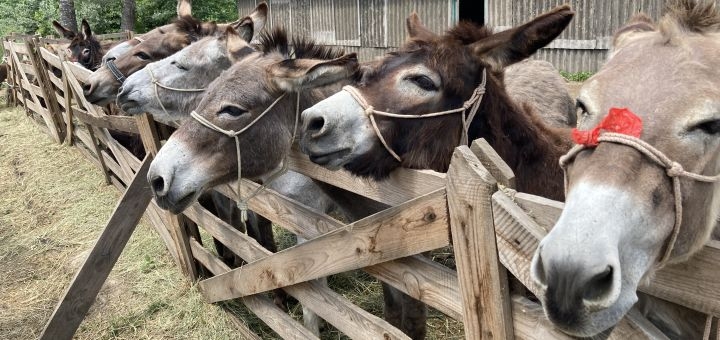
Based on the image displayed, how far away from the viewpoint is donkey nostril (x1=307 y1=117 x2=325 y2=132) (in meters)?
2.44

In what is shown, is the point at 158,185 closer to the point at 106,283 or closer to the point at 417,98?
the point at 417,98

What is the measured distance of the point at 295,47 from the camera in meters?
3.47

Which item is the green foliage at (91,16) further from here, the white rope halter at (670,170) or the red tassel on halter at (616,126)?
the white rope halter at (670,170)

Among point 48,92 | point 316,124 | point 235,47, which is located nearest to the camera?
point 316,124

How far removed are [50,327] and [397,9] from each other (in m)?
12.1

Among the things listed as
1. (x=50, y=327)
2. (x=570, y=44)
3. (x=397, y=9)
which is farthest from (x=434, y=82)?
(x=397, y=9)

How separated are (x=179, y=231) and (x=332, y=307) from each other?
2375 millimetres

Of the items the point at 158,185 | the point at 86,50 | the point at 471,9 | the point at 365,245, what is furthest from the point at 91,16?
the point at 365,245

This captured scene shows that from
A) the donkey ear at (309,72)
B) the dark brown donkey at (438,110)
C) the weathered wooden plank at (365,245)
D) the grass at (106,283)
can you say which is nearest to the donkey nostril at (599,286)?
the weathered wooden plank at (365,245)

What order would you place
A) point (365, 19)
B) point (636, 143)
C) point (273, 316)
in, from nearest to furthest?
point (636, 143)
point (273, 316)
point (365, 19)

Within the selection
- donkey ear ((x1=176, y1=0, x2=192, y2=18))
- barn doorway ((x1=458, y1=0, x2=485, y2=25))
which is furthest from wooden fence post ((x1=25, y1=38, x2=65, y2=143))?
barn doorway ((x1=458, y1=0, x2=485, y2=25))

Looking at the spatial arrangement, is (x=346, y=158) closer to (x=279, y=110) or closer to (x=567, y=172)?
(x=279, y=110)

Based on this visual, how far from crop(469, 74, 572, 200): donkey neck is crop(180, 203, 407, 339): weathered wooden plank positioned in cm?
102

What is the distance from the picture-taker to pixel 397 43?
14.5 m
